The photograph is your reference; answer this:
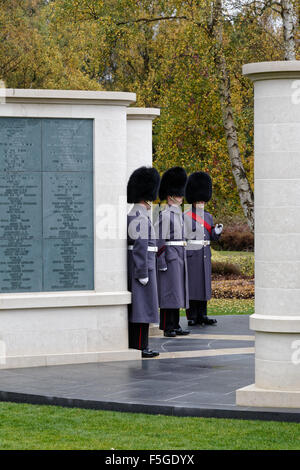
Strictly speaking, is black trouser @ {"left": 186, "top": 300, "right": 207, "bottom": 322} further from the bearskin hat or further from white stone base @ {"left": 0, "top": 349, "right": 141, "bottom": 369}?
white stone base @ {"left": 0, "top": 349, "right": 141, "bottom": 369}

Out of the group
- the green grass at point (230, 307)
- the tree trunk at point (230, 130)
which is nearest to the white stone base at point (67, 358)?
the green grass at point (230, 307)

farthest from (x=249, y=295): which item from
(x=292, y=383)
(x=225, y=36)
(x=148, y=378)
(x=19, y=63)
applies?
(x=19, y=63)

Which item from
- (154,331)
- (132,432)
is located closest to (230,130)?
(154,331)

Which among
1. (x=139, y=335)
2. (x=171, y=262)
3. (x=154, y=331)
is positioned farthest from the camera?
(x=154, y=331)

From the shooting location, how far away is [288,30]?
1752cm

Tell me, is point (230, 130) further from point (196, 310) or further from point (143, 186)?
point (143, 186)

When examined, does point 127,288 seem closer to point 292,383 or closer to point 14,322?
point 14,322

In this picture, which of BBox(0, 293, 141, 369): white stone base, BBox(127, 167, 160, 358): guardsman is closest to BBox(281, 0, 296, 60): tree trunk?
BBox(127, 167, 160, 358): guardsman

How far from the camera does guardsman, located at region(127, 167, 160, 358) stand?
10.7 meters

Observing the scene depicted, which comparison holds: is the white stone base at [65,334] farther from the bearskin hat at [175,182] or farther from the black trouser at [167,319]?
the bearskin hat at [175,182]

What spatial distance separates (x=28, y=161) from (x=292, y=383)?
3.99 metres

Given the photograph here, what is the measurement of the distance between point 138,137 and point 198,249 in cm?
212

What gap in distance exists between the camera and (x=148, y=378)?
930 cm

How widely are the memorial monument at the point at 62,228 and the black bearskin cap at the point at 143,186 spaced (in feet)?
1.61
